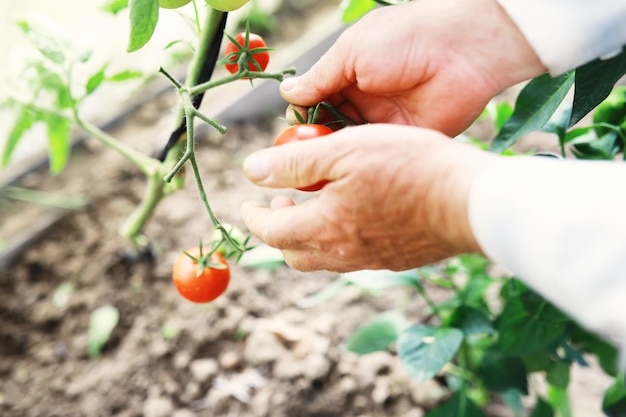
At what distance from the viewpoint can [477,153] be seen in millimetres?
619

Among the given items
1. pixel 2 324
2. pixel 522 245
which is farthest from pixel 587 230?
pixel 2 324

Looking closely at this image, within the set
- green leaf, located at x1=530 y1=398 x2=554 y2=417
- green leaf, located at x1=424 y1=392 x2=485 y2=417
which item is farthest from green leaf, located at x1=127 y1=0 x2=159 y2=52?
green leaf, located at x1=530 y1=398 x2=554 y2=417

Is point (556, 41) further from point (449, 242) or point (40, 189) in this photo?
point (40, 189)

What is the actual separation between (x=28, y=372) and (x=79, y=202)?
0.51 meters

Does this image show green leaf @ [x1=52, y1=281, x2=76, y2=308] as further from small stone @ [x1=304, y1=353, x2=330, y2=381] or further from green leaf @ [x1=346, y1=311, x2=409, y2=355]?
green leaf @ [x1=346, y1=311, x2=409, y2=355]

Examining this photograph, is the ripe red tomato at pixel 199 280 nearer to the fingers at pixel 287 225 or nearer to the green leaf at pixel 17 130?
the fingers at pixel 287 225

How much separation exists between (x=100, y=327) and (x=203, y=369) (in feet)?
0.95

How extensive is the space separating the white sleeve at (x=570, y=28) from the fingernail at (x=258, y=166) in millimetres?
373

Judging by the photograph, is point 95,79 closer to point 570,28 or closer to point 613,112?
point 570,28

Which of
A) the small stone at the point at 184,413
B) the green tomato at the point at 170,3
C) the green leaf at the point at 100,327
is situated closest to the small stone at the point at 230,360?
the small stone at the point at 184,413

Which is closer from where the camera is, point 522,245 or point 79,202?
point 522,245

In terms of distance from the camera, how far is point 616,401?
3.17ft

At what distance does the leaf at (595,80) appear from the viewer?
0.78 metres

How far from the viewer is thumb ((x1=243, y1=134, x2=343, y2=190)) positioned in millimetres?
641
